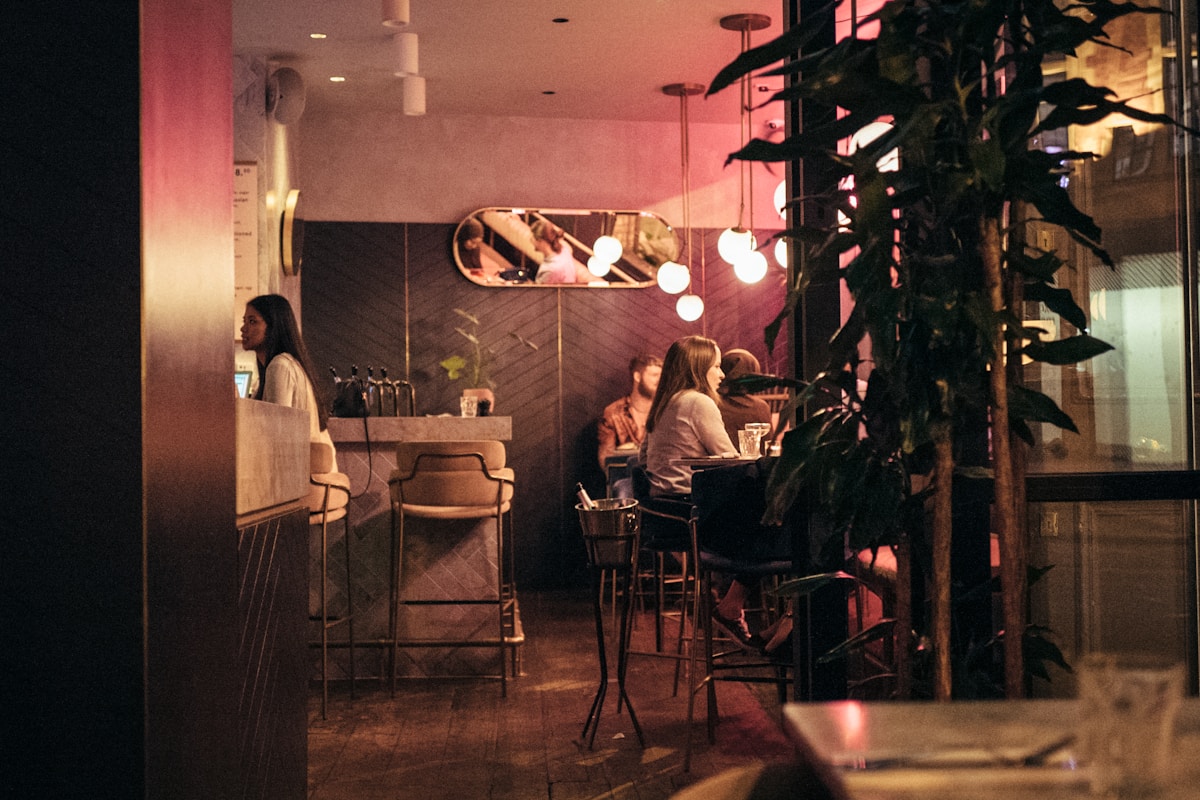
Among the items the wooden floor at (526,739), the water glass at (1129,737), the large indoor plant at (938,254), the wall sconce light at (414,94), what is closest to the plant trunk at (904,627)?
the large indoor plant at (938,254)

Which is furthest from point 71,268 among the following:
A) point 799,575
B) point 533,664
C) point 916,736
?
point 533,664

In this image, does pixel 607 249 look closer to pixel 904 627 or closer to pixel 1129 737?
pixel 904 627

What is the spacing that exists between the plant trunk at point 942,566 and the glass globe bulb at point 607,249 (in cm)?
571

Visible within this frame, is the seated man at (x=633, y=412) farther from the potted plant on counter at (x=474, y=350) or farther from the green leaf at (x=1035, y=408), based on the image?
the green leaf at (x=1035, y=408)

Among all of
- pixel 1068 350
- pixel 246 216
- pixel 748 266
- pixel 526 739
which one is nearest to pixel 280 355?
pixel 246 216

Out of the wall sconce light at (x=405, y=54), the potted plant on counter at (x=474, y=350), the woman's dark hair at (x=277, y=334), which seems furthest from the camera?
the potted plant on counter at (x=474, y=350)

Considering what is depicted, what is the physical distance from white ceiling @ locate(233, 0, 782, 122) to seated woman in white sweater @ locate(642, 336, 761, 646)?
2.05 meters

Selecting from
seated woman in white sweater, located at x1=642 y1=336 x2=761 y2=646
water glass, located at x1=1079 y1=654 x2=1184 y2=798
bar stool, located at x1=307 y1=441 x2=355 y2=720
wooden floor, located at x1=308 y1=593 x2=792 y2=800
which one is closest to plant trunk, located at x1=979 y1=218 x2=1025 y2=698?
water glass, located at x1=1079 y1=654 x2=1184 y2=798

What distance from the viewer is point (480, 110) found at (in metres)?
7.88

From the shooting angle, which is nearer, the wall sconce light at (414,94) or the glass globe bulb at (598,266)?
the wall sconce light at (414,94)

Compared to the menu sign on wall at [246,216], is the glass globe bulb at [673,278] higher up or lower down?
lower down

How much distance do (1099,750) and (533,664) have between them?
4.51 meters

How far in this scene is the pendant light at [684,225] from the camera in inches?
288

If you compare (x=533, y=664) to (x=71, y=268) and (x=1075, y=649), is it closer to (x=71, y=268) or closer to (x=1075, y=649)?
(x=1075, y=649)
